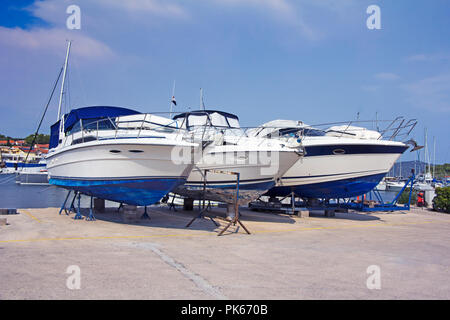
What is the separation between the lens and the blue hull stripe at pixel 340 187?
11914mm

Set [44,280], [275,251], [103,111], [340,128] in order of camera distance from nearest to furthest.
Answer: [44,280]
[275,251]
[103,111]
[340,128]

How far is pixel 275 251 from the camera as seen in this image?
20.0 ft

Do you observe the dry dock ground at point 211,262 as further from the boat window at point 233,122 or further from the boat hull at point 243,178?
the boat window at point 233,122

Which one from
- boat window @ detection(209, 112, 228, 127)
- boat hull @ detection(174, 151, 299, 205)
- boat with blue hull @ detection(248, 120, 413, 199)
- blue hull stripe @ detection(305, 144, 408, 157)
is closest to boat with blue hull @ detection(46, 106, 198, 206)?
boat hull @ detection(174, 151, 299, 205)

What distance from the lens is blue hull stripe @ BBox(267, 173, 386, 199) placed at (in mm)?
11914

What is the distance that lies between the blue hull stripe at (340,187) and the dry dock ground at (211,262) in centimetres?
328

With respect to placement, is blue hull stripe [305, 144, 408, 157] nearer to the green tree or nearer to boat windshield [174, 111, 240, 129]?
boat windshield [174, 111, 240, 129]

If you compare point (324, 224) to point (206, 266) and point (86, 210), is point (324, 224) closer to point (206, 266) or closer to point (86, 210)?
point (206, 266)

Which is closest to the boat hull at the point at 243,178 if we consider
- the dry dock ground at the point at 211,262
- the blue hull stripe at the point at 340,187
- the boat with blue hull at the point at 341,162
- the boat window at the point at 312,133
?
the boat with blue hull at the point at 341,162

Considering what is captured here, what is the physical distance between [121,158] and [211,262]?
13.2ft

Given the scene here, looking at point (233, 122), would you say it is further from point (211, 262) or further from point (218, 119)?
point (211, 262)

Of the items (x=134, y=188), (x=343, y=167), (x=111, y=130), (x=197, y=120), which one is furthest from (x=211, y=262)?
(x=197, y=120)
